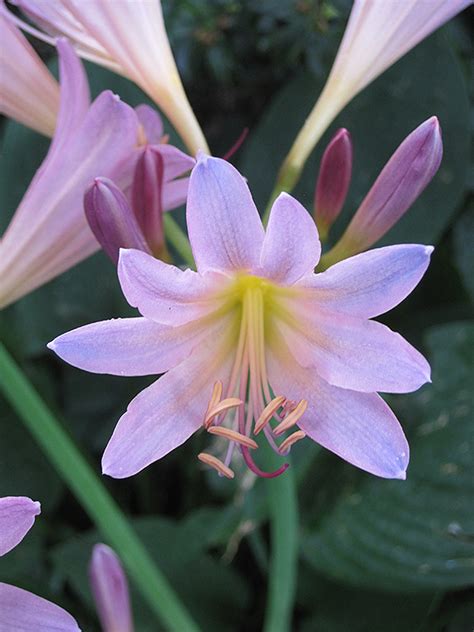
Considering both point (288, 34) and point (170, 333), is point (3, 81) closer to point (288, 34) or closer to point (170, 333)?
point (170, 333)

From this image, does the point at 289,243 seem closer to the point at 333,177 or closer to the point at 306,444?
the point at 333,177

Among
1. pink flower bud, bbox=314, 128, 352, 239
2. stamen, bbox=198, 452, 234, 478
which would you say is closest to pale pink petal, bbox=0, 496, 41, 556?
stamen, bbox=198, 452, 234, 478

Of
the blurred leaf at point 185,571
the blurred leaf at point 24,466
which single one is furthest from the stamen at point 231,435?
the blurred leaf at point 185,571

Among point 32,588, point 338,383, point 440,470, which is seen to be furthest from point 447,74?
point 32,588

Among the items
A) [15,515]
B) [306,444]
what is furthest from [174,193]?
[306,444]

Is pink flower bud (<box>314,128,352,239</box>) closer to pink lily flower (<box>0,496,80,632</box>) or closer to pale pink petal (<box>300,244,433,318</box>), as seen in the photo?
pale pink petal (<box>300,244,433,318</box>)

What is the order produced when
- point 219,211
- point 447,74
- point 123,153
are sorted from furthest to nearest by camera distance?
point 447,74 < point 123,153 < point 219,211
